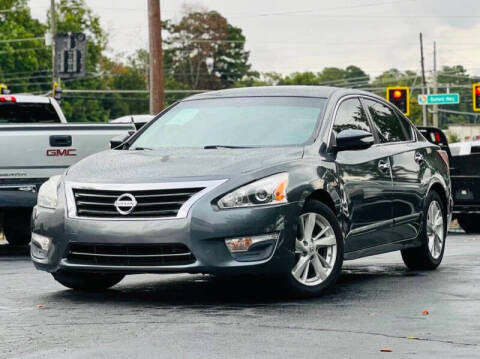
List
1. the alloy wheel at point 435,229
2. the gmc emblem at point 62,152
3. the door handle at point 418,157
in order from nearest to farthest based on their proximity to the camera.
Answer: the door handle at point 418,157
the alloy wheel at point 435,229
the gmc emblem at point 62,152

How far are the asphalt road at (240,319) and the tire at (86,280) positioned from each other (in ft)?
0.32

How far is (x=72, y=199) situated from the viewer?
8703 millimetres

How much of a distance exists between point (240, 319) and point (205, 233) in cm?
76

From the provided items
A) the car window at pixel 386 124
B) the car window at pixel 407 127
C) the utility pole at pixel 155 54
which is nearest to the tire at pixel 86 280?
the car window at pixel 386 124

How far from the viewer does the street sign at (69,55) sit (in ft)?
166

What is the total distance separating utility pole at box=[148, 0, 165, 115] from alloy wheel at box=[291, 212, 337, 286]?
1435 centimetres

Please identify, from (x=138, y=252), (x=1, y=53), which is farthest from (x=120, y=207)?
(x=1, y=53)

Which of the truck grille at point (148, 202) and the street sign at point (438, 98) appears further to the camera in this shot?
the street sign at point (438, 98)

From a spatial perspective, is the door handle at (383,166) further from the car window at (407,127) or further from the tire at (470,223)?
the tire at (470,223)

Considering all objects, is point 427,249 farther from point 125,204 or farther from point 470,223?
point 470,223

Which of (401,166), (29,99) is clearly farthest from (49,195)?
(29,99)

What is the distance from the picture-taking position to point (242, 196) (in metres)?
8.30

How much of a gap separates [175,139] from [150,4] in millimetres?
13865

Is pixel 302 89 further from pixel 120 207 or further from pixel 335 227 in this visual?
pixel 120 207
